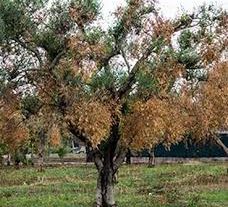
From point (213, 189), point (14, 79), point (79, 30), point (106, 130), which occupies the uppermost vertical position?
point (79, 30)

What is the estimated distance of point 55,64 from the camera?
76.7ft

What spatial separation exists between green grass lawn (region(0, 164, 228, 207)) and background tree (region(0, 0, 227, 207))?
13.4 ft

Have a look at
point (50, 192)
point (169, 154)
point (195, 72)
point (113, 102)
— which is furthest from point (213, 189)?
point (169, 154)

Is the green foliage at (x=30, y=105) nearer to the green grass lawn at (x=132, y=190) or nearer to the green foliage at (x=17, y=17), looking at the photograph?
the green foliage at (x=17, y=17)

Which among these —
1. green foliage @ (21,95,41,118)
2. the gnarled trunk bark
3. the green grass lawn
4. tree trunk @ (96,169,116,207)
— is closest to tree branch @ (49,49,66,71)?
green foliage @ (21,95,41,118)

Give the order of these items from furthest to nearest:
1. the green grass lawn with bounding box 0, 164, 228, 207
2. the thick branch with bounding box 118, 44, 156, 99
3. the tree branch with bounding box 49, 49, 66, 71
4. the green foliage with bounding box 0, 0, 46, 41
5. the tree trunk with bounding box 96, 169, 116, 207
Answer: the green grass lawn with bounding box 0, 164, 228, 207
the tree trunk with bounding box 96, 169, 116, 207
the tree branch with bounding box 49, 49, 66, 71
the thick branch with bounding box 118, 44, 156, 99
the green foliage with bounding box 0, 0, 46, 41

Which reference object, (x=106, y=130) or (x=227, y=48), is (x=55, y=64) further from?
(x=227, y=48)

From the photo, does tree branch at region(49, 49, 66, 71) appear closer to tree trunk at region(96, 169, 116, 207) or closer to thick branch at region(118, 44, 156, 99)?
thick branch at region(118, 44, 156, 99)


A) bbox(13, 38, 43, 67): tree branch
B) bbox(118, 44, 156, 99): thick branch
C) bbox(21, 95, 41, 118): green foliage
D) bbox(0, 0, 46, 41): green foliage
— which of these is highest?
bbox(0, 0, 46, 41): green foliage

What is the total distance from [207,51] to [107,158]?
5411 mm

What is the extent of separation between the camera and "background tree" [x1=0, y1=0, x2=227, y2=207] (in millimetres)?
22234

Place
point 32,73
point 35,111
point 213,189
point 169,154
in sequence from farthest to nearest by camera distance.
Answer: point 169,154
point 213,189
point 35,111
point 32,73

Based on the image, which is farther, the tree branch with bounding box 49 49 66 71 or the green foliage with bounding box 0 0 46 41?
the tree branch with bounding box 49 49 66 71

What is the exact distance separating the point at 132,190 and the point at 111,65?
38.5 ft
